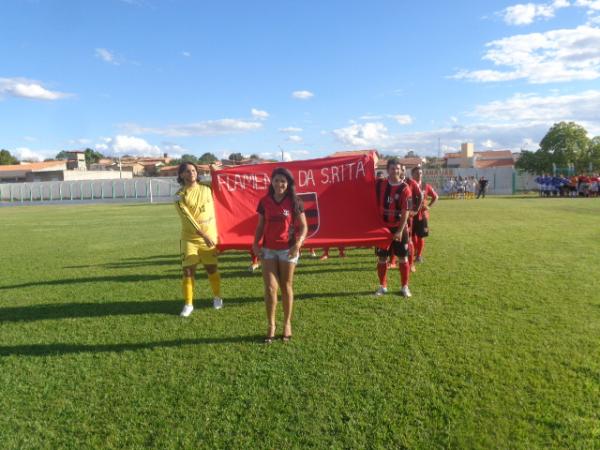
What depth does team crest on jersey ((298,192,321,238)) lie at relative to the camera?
23.0 ft

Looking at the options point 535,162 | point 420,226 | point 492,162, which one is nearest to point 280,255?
point 420,226

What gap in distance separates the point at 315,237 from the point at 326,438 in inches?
161

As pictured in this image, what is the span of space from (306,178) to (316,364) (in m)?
3.69

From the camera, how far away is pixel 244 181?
24.6 ft

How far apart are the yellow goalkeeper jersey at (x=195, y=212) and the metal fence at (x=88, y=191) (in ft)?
155

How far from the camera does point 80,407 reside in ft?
11.9

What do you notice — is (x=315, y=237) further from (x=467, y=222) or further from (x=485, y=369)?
(x=467, y=222)

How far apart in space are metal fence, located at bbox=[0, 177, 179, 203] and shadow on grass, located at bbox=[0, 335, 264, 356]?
48.2m

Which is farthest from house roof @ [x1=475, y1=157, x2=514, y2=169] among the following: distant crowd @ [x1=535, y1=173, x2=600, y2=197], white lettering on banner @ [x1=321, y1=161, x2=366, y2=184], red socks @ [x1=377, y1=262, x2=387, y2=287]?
red socks @ [x1=377, y1=262, x2=387, y2=287]

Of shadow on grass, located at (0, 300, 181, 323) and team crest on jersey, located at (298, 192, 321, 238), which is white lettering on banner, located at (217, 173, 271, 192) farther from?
shadow on grass, located at (0, 300, 181, 323)

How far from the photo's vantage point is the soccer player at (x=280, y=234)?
467cm

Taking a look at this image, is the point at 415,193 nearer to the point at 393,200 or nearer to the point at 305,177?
the point at 393,200

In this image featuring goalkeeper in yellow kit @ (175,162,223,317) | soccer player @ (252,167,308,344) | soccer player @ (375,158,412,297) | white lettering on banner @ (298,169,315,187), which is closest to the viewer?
soccer player @ (252,167,308,344)

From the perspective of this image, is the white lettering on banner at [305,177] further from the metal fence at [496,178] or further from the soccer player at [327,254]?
the metal fence at [496,178]
